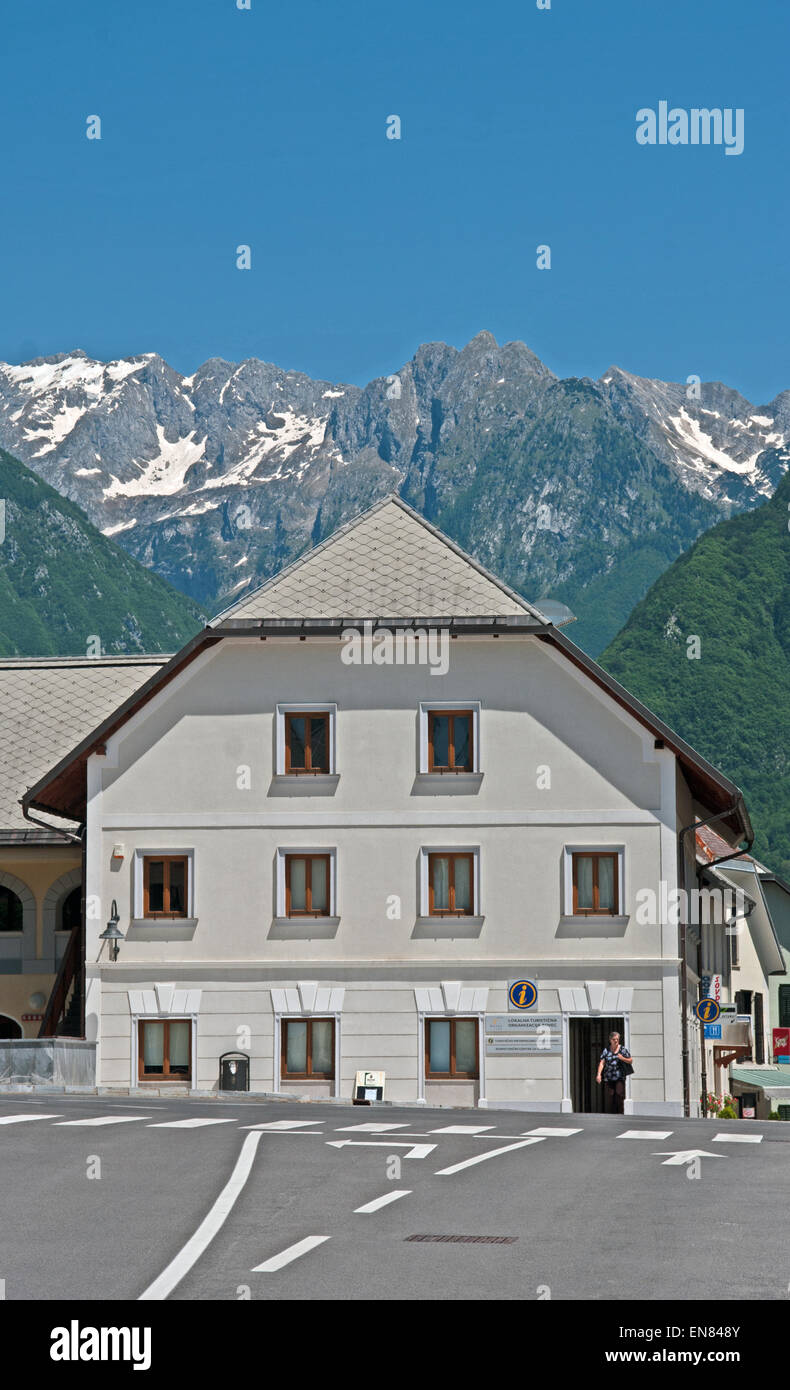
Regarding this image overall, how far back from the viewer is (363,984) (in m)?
42.2

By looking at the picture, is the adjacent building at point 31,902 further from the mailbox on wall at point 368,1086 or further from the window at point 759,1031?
the window at point 759,1031

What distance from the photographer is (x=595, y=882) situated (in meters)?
42.6

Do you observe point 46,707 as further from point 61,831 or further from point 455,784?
point 455,784

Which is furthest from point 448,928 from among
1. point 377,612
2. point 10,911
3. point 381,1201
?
point 381,1201

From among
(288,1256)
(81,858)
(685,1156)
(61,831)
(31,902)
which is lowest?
(685,1156)

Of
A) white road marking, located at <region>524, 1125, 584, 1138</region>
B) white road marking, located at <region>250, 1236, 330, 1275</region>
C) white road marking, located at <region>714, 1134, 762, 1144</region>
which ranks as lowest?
white road marking, located at <region>714, 1134, 762, 1144</region>

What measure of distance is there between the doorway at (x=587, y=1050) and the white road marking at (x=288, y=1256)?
27.4 metres

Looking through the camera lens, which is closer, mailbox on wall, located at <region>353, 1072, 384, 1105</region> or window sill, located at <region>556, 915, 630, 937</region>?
mailbox on wall, located at <region>353, 1072, 384, 1105</region>

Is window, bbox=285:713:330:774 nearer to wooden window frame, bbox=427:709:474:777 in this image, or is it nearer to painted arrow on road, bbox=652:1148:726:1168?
wooden window frame, bbox=427:709:474:777

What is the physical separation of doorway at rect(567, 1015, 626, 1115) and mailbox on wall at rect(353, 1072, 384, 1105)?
156 inches

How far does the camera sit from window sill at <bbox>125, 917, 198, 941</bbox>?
42.8 meters

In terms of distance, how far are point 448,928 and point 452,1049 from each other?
2496 mm

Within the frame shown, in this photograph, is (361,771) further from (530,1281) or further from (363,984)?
(530,1281)

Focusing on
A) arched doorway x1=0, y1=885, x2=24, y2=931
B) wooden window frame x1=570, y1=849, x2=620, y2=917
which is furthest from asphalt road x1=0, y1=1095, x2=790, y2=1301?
arched doorway x1=0, y1=885, x2=24, y2=931
